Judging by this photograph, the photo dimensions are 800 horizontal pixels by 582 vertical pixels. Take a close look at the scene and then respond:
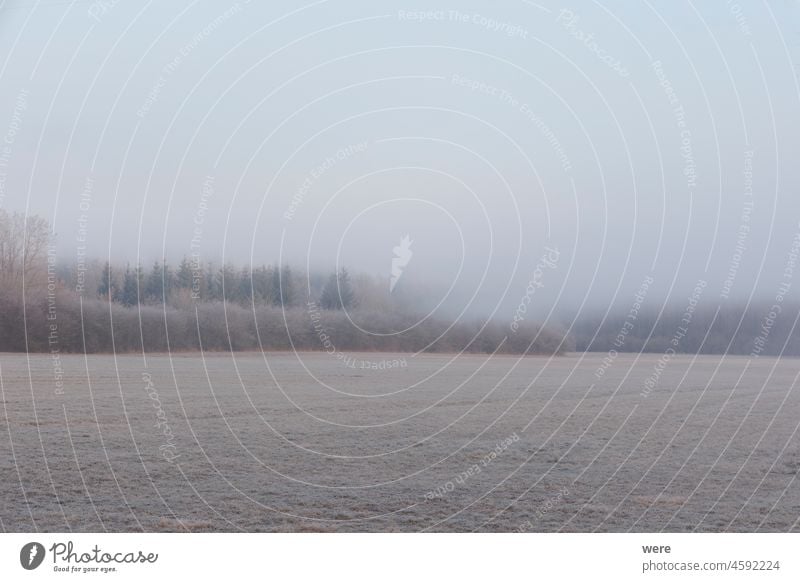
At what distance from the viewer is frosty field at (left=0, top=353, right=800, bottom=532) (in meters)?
9.97

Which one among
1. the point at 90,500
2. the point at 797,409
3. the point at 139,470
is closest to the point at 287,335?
the point at 139,470

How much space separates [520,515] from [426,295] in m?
5.35

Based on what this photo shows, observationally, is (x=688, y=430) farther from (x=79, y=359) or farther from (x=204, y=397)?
(x=79, y=359)

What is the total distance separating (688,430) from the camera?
16.5 metres
